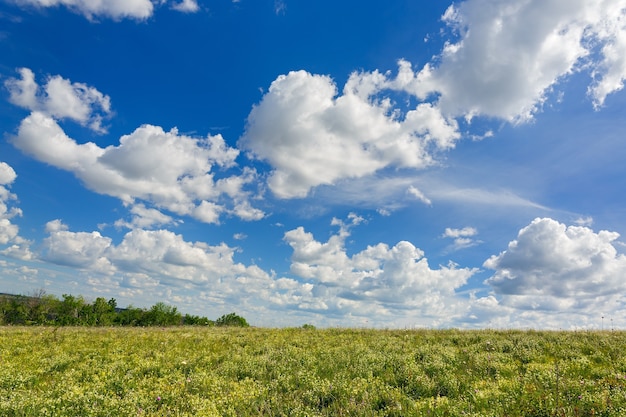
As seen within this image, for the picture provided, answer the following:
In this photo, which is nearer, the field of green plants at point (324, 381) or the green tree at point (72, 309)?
the field of green plants at point (324, 381)

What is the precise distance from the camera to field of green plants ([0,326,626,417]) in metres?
8.30

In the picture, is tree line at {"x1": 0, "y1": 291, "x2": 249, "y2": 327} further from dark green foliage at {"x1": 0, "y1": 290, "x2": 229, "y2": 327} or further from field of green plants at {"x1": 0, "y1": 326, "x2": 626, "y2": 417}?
field of green plants at {"x1": 0, "y1": 326, "x2": 626, "y2": 417}

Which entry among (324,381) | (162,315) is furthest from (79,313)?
(324,381)

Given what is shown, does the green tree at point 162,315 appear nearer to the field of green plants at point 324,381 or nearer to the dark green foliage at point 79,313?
the dark green foliage at point 79,313

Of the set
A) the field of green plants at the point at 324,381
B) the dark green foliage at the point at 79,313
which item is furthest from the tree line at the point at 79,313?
the field of green plants at the point at 324,381

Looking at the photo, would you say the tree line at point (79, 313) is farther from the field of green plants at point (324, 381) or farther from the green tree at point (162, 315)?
the field of green plants at point (324, 381)

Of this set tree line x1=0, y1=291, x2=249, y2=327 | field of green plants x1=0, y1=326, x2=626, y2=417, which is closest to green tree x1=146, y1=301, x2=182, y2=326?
tree line x1=0, y1=291, x2=249, y2=327

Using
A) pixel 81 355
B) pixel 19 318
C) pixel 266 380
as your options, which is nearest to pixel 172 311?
pixel 19 318

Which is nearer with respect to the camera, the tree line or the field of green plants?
the field of green plants

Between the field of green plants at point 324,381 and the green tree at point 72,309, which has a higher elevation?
the field of green plants at point 324,381

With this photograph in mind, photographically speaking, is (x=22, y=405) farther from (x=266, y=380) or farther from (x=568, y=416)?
(x=568, y=416)

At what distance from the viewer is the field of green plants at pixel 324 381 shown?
8297mm

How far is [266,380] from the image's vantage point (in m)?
11.6

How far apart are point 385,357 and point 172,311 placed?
127292 millimetres
